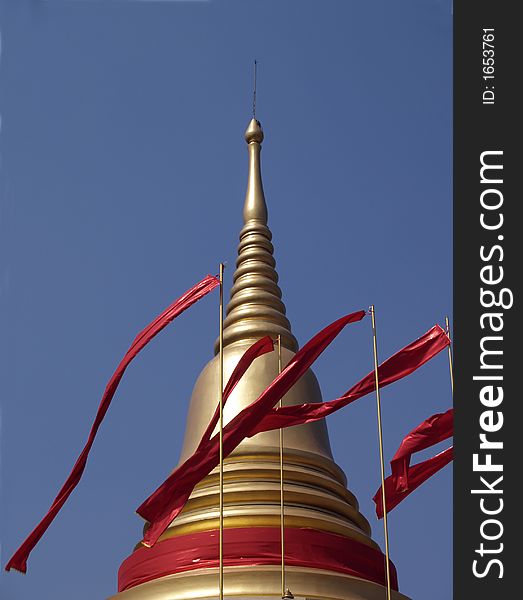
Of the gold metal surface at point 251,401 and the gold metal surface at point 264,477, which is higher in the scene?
the gold metal surface at point 251,401

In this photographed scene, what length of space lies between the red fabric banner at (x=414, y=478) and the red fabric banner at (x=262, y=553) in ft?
2.21

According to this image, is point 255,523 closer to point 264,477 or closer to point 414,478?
point 264,477

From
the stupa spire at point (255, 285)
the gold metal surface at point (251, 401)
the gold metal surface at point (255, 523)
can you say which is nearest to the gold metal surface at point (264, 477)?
the gold metal surface at point (251, 401)

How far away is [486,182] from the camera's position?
8102 millimetres

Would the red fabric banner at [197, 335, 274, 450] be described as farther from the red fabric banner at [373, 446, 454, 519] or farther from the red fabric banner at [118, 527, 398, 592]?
the red fabric banner at [373, 446, 454, 519]

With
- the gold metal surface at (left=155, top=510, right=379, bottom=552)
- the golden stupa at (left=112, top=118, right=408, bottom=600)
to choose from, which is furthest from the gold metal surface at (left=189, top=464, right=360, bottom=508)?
the gold metal surface at (left=155, top=510, right=379, bottom=552)

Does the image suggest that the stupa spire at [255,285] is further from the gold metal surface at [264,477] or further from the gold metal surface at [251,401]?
the gold metal surface at [264,477]

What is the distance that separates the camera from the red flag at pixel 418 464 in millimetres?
10328

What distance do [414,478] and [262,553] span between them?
1.78 m

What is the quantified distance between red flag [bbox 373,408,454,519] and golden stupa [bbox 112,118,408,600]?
2.98 ft

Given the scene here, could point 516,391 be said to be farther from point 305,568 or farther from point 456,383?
point 305,568

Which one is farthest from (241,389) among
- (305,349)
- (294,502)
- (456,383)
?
(456,383)

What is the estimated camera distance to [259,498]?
443 inches

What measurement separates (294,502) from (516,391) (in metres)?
4.38
